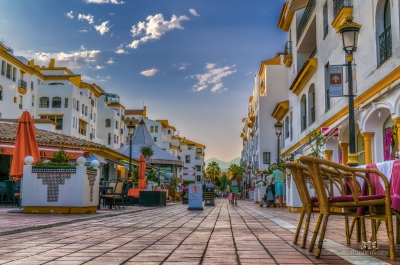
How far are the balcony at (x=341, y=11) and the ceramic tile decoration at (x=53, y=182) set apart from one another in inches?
412

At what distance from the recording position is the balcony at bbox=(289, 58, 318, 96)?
21.6m

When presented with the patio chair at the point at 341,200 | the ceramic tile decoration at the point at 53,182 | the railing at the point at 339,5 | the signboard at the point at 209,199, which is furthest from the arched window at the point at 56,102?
the patio chair at the point at 341,200

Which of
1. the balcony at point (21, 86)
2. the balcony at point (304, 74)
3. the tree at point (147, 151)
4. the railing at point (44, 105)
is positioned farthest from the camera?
the railing at point (44, 105)

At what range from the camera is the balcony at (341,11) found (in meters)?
16.1

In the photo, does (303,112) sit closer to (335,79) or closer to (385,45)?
(385,45)

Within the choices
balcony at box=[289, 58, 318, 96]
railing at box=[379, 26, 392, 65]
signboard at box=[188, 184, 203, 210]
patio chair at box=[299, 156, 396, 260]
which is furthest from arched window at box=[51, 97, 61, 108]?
patio chair at box=[299, 156, 396, 260]

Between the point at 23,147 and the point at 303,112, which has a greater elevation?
the point at 303,112


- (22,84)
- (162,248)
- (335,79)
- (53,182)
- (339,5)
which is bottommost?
(162,248)

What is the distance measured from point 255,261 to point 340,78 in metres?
9.71

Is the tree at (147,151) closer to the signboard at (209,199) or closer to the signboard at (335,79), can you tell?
the signboard at (209,199)

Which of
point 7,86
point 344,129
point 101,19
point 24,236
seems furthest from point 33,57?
point 24,236

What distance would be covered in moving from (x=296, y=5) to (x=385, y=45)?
1394 centimetres

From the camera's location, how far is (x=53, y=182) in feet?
41.2

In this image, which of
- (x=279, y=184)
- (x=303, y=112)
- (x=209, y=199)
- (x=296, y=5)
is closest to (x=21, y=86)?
(x=209, y=199)
